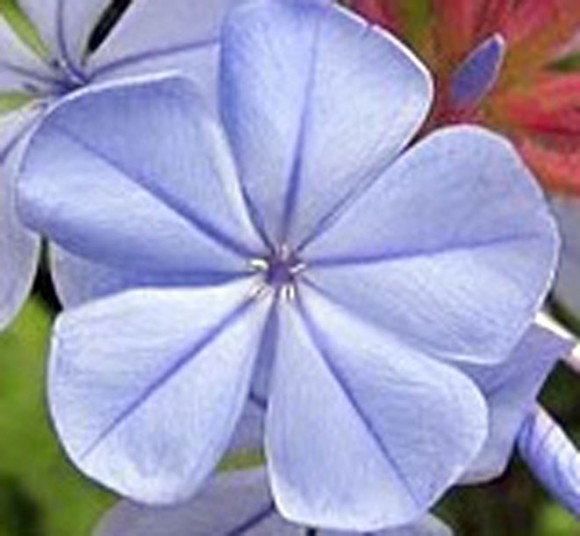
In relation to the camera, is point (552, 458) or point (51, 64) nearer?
point (552, 458)

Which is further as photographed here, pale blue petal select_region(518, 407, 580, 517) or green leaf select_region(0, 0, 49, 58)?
green leaf select_region(0, 0, 49, 58)

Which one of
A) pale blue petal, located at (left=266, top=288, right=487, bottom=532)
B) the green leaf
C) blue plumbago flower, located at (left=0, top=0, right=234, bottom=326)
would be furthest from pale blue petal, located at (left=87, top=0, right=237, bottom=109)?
the green leaf

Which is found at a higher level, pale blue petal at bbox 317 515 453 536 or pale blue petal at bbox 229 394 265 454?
pale blue petal at bbox 229 394 265 454

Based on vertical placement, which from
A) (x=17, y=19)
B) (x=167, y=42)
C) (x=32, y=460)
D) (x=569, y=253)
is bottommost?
(x=32, y=460)

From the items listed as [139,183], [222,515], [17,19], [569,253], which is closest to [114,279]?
[139,183]

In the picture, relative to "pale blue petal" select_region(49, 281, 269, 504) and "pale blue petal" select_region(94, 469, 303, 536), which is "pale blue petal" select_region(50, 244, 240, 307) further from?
"pale blue petal" select_region(94, 469, 303, 536)

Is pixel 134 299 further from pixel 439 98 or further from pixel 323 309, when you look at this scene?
pixel 439 98

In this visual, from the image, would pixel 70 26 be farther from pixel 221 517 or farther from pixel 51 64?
pixel 221 517

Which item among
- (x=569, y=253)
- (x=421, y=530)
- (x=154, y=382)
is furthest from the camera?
(x=569, y=253)
